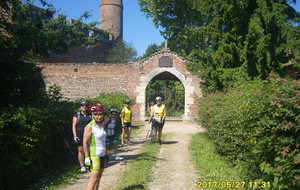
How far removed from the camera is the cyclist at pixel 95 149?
14.9 ft

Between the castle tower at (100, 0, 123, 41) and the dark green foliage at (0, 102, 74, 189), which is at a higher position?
the castle tower at (100, 0, 123, 41)

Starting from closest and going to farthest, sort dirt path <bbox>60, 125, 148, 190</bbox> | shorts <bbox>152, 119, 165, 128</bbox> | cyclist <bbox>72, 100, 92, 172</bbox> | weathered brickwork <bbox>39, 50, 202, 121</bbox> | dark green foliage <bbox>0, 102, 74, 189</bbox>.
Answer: dark green foliage <bbox>0, 102, 74, 189</bbox>, dirt path <bbox>60, 125, 148, 190</bbox>, cyclist <bbox>72, 100, 92, 172</bbox>, shorts <bbox>152, 119, 165, 128</bbox>, weathered brickwork <bbox>39, 50, 202, 121</bbox>

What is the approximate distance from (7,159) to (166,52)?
1533 cm

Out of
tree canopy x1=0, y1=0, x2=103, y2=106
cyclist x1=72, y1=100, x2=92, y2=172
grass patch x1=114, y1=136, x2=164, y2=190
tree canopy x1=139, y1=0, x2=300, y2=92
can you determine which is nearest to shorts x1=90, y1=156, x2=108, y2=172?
grass patch x1=114, y1=136, x2=164, y2=190

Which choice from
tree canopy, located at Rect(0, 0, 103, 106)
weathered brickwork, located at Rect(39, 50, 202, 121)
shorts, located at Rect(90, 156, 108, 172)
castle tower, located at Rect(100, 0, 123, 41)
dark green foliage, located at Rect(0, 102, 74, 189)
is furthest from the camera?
castle tower, located at Rect(100, 0, 123, 41)

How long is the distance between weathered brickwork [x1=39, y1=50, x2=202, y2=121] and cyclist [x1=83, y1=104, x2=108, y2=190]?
1459 cm

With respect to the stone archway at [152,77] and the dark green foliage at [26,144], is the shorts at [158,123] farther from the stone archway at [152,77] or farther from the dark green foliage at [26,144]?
the stone archway at [152,77]

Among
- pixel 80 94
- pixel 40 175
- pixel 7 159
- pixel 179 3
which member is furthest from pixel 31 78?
pixel 179 3

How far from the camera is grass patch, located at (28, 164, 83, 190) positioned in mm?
5574

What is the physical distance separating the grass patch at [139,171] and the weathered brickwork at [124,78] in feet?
34.3

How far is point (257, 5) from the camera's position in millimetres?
12352

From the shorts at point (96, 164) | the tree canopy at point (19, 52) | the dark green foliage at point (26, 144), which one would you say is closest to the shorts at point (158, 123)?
the dark green foliage at point (26, 144)

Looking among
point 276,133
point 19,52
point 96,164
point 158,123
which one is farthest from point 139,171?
point 19,52

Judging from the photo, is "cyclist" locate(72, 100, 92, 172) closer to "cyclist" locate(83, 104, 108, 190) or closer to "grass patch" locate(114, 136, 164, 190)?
"grass patch" locate(114, 136, 164, 190)
